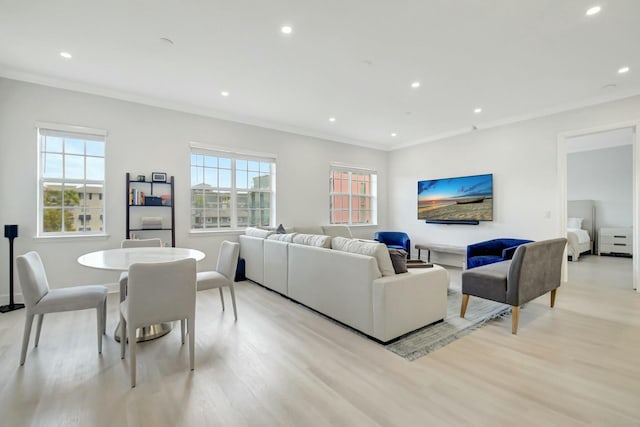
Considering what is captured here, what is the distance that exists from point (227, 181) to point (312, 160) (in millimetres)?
1944

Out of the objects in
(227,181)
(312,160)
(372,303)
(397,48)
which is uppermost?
(397,48)

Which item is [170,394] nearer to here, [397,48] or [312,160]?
[397,48]

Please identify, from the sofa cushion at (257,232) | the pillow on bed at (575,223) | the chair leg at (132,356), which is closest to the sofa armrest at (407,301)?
the chair leg at (132,356)

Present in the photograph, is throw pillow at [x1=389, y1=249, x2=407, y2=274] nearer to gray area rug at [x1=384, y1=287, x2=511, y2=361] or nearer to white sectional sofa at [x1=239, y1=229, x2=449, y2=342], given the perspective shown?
white sectional sofa at [x1=239, y1=229, x2=449, y2=342]

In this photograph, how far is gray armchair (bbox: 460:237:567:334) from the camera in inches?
113

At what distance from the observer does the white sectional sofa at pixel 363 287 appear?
2619 mm

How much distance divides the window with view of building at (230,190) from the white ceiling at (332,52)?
3.05 feet

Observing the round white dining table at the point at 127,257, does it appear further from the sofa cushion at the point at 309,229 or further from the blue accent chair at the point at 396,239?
the blue accent chair at the point at 396,239

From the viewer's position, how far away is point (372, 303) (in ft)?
8.68

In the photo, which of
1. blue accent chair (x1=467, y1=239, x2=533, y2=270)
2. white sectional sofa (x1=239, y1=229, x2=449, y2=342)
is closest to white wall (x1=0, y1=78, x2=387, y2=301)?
white sectional sofa (x1=239, y1=229, x2=449, y2=342)

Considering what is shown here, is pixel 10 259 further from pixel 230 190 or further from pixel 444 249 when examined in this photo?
pixel 444 249

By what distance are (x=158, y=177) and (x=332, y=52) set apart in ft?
10.5

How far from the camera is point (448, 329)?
294cm

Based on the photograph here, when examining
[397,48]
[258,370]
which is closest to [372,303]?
[258,370]
